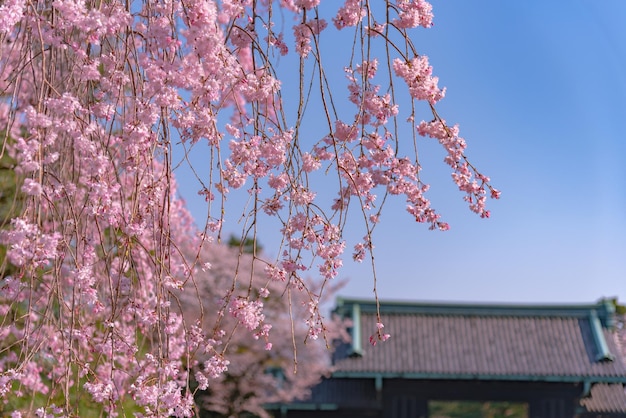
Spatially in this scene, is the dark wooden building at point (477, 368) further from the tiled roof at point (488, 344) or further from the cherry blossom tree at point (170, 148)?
the cherry blossom tree at point (170, 148)

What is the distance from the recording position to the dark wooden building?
1350cm

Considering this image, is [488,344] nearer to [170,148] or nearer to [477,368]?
[477,368]

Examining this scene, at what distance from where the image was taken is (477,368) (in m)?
13.9

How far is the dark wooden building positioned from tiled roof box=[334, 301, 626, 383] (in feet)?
0.05

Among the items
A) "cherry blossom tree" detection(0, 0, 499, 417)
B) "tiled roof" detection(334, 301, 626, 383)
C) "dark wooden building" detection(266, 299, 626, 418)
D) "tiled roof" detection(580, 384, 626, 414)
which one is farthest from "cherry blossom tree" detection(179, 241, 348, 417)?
"cherry blossom tree" detection(0, 0, 499, 417)

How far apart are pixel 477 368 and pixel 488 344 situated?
1118 millimetres

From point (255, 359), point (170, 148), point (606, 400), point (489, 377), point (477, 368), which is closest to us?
point (170, 148)

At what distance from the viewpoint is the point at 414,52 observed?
2.76 m

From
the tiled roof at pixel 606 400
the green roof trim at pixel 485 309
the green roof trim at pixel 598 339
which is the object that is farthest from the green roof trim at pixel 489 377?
the green roof trim at pixel 485 309

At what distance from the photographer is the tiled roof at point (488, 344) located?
1366 cm

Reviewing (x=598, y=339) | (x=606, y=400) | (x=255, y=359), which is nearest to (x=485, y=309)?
(x=598, y=339)

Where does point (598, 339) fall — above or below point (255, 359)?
above

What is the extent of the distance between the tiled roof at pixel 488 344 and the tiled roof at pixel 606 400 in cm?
32

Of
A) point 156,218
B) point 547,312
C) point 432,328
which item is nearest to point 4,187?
point 156,218
